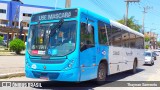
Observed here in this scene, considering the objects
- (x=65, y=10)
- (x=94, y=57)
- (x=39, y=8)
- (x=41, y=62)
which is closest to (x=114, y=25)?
(x=94, y=57)

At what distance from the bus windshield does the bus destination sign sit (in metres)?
0.27

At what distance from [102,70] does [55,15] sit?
332 cm

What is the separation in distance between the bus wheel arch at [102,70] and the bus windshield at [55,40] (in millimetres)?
2408

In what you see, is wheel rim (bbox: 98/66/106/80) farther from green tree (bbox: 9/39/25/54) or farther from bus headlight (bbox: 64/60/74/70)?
green tree (bbox: 9/39/25/54)

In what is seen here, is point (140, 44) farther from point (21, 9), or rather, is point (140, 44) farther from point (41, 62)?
point (21, 9)

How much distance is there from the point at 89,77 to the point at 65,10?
2.68 meters

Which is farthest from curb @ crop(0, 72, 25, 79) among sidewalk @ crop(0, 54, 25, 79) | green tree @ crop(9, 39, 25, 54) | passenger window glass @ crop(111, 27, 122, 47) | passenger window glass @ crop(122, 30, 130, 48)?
green tree @ crop(9, 39, 25, 54)

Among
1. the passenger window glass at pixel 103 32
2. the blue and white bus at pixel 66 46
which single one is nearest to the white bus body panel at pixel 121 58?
the passenger window glass at pixel 103 32

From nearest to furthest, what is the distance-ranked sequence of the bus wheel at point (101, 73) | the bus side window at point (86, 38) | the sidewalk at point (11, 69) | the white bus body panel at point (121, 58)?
the bus side window at point (86, 38) → the bus wheel at point (101, 73) → the sidewalk at point (11, 69) → the white bus body panel at point (121, 58)

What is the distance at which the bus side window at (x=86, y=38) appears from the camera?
994 centimetres

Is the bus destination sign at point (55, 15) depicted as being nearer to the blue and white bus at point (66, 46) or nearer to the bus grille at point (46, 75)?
the blue and white bus at point (66, 46)

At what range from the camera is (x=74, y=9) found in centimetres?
1007

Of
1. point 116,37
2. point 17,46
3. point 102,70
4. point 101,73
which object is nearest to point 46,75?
point 101,73

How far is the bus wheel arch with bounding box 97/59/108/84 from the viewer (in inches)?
456
